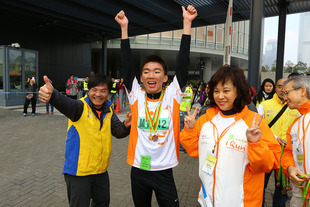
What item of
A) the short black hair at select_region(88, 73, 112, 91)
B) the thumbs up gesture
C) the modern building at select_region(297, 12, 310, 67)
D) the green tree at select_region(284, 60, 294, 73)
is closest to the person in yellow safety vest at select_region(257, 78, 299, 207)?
the short black hair at select_region(88, 73, 112, 91)

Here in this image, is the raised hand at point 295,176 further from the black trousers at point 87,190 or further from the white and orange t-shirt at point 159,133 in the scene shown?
the black trousers at point 87,190

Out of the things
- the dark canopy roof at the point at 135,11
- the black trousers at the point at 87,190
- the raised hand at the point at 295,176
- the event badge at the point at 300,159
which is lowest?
the black trousers at the point at 87,190

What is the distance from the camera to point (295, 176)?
1819 millimetres

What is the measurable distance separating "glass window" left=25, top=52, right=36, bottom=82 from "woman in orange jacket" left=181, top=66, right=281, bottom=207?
49.7ft

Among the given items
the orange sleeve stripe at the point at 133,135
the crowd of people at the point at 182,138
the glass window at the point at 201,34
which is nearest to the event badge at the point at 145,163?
the crowd of people at the point at 182,138

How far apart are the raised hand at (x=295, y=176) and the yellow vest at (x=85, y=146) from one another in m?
1.73

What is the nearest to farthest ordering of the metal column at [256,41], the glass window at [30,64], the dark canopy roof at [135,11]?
the metal column at [256,41] → the dark canopy roof at [135,11] → the glass window at [30,64]

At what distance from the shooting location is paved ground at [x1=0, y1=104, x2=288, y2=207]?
3238mm

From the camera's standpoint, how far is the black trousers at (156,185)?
1.92 metres

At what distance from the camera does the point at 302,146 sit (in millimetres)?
1897

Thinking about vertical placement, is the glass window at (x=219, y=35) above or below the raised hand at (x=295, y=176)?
above

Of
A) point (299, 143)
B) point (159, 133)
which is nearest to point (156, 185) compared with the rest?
point (159, 133)

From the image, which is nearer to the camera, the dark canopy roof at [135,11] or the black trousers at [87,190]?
the black trousers at [87,190]

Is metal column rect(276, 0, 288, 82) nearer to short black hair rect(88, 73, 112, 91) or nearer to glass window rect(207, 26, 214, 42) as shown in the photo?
short black hair rect(88, 73, 112, 91)
